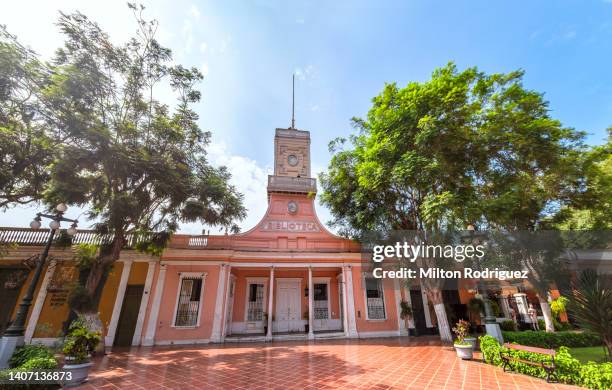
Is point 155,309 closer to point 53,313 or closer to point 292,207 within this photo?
point 53,313

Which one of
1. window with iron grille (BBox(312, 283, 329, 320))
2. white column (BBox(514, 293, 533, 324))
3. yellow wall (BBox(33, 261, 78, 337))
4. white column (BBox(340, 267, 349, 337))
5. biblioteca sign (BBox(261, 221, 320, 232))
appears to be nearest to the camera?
yellow wall (BBox(33, 261, 78, 337))

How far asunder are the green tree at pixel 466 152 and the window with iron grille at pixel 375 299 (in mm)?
2980

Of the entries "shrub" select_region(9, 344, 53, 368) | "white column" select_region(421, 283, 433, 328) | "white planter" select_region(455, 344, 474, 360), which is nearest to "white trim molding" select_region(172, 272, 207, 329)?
"shrub" select_region(9, 344, 53, 368)

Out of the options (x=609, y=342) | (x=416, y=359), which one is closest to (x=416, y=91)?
(x=609, y=342)

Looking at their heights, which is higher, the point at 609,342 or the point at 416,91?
the point at 416,91

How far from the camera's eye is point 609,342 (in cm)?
574

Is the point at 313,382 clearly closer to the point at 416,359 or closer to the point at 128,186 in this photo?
the point at 416,359

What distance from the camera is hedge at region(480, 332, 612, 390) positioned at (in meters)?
4.84

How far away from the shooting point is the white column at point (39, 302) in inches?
411

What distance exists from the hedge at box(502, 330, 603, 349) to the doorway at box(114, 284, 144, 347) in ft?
54.4

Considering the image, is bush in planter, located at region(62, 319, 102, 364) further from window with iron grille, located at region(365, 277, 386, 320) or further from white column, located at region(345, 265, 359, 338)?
window with iron grille, located at region(365, 277, 386, 320)

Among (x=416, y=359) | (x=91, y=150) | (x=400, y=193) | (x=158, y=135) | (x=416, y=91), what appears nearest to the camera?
(x=416, y=359)

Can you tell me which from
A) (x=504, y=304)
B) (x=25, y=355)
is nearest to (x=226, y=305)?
(x=25, y=355)

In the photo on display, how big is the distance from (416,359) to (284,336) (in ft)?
22.3
